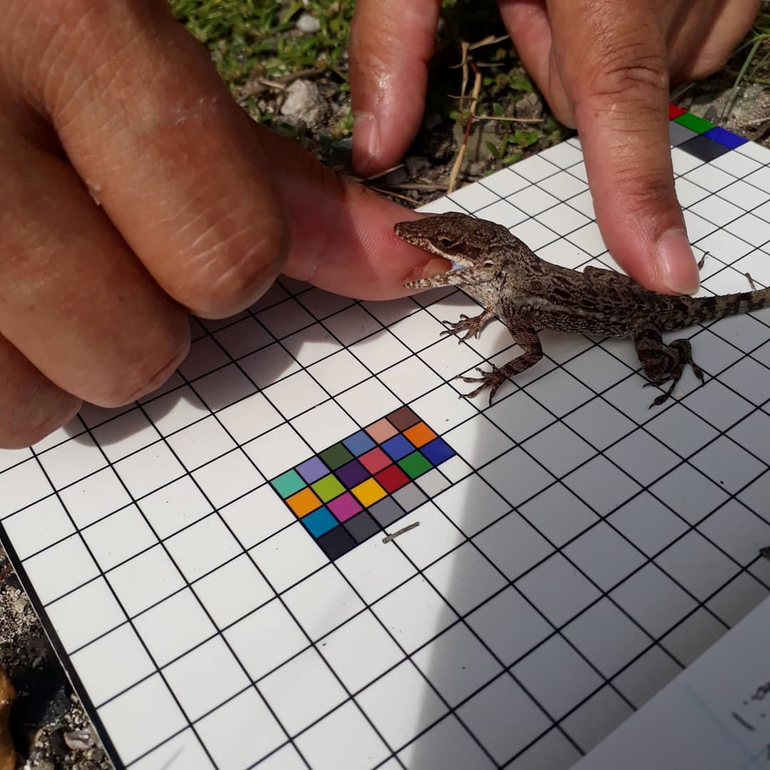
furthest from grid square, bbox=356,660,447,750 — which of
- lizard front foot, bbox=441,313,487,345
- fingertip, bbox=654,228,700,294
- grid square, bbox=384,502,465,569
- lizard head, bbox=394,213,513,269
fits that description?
fingertip, bbox=654,228,700,294

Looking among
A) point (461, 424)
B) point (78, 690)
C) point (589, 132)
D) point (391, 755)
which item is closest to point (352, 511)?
point (461, 424)

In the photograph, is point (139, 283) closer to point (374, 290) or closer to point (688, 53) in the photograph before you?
point (374, 290)

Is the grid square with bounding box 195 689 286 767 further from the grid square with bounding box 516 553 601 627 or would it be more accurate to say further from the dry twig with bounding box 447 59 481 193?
the dry twig with bounding box 447 59 481 193

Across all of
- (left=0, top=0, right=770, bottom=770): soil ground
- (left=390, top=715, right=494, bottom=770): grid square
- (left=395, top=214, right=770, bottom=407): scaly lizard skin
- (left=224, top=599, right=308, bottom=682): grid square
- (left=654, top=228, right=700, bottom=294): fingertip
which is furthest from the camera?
(left=0, top=0, right=770, bottom=770): soil ground

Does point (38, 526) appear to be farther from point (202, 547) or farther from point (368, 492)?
point (368, 492)

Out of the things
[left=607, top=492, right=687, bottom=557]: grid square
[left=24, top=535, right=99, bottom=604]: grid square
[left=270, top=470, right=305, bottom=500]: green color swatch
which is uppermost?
[left=24, top=535, right=99, bottom=604]: grid square

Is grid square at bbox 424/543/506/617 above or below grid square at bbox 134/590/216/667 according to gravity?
below

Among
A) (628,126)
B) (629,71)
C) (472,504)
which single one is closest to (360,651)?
(472,504)
